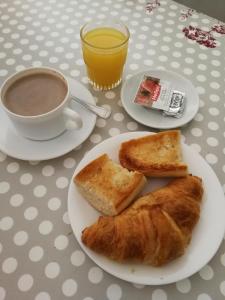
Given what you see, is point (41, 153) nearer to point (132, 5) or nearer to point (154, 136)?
point (154, 136)

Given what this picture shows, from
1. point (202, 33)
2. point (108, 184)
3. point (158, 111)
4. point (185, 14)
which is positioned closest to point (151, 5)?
point (185, 14)

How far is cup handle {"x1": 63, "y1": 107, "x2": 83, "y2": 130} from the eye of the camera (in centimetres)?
85

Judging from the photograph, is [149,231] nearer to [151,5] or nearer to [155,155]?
[155,155]

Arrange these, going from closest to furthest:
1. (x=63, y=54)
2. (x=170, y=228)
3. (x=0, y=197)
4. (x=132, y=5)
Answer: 1. (x=170, y=228)
2. (x=0, y=197)
3. (x=63, y=54)
4. (x=132, y=5)

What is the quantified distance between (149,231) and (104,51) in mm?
584

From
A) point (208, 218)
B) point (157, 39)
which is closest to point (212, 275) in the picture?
point (208, 218)

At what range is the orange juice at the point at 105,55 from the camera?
3.22 feet

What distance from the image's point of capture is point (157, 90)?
996 mm

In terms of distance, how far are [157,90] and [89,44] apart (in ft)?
0.85

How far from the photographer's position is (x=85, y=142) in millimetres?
926

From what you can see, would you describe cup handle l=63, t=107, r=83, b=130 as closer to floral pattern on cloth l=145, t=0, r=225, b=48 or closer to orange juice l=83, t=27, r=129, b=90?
orange juice l=83, t=27, r=129, b=90

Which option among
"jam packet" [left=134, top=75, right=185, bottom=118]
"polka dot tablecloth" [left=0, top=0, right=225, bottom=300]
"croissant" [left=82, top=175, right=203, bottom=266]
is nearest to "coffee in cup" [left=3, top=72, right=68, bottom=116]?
"polka dot tablecloth" [left=0, top=0, right=225, bottom=300]

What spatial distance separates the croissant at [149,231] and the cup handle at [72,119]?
280 millimetres

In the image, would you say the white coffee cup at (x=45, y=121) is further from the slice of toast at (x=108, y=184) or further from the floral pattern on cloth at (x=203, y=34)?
the floral pattern on cloth at (x=203, y=34)
